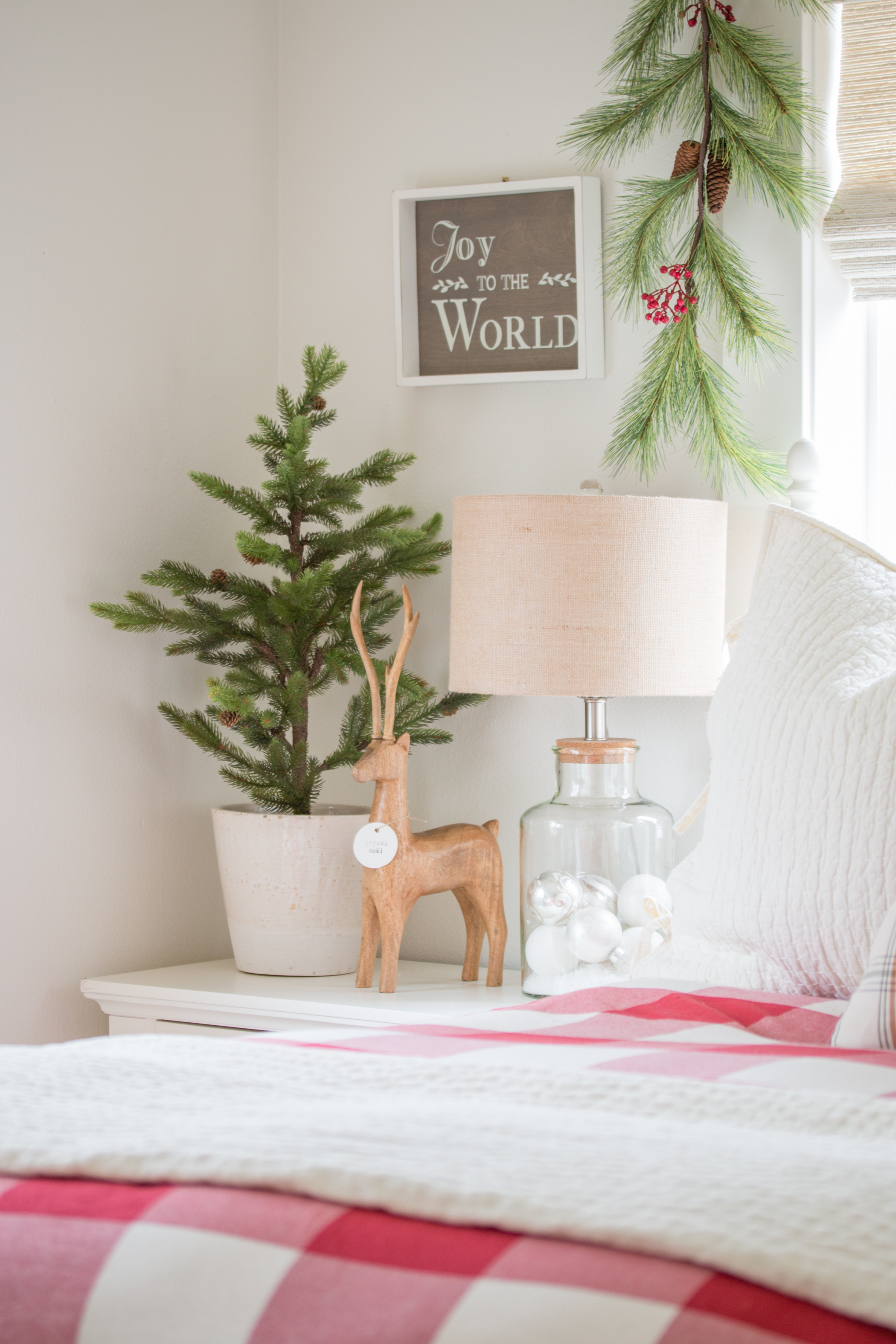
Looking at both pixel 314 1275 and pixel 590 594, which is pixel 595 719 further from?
pixel 314 1275

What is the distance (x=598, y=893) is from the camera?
1.68m

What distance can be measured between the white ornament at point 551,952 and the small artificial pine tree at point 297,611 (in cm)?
37

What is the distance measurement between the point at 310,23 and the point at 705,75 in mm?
772

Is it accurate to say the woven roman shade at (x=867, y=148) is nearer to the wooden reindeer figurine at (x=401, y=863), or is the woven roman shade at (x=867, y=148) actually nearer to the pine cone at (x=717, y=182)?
the pine cone at (x=717, y=182)

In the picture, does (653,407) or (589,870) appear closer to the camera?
(589,870)

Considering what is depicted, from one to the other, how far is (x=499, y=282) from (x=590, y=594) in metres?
0.67

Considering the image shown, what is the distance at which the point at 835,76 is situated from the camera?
5.83 feet

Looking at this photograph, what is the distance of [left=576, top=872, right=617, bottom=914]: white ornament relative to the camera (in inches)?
66.2

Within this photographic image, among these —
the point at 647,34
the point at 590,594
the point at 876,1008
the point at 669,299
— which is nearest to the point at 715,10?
the point at 647,34

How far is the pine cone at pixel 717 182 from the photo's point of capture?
5.92 ft

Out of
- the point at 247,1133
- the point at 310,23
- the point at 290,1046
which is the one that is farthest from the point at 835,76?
the point at 247,1133

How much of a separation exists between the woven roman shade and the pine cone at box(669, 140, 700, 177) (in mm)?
188

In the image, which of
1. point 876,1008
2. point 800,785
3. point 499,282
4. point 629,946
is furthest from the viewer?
point 499,282

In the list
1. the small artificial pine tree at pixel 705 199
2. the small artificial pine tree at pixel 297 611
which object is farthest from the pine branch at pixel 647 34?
the small artificial pine tree at pixel 297 611
